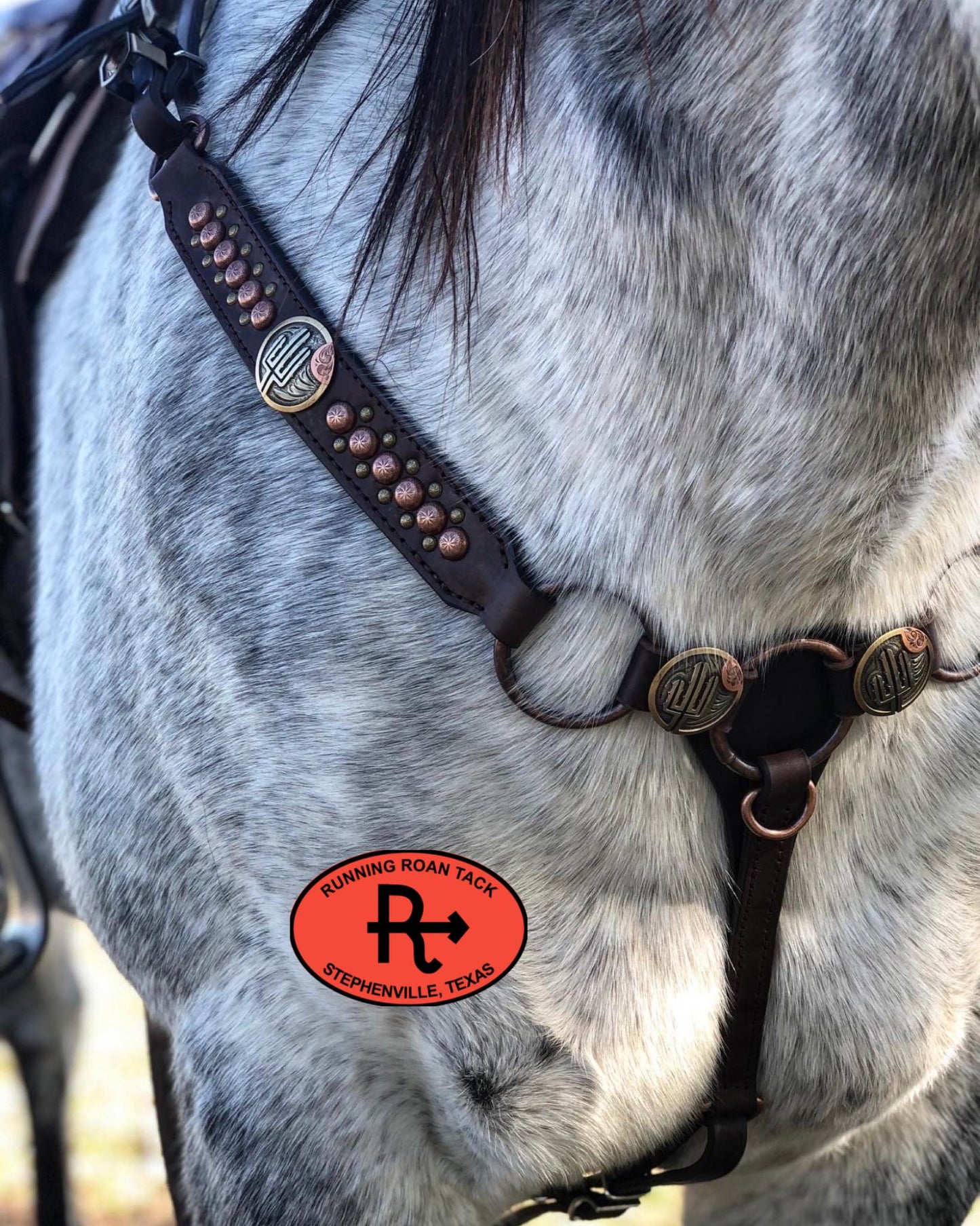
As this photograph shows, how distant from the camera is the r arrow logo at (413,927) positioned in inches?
29.6

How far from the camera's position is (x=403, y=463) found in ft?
2.29

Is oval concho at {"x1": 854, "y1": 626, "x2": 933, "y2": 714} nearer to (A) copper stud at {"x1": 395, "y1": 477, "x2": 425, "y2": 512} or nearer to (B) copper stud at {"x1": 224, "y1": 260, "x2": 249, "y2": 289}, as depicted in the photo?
(A) copper stud at {"x1": 395, "y1": 477, "x2": 425, "y2": 512}

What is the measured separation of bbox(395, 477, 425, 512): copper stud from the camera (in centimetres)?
69

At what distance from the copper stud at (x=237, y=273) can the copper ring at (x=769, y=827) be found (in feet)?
1.36

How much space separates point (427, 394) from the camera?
0.70m

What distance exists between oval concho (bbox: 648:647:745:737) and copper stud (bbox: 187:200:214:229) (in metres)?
0.38

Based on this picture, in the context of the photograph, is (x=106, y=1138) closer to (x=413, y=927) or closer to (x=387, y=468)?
(x=413, y=927)

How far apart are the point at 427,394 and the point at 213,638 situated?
0.66 ft

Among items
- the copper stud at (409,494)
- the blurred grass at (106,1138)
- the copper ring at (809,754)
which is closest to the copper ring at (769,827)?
the copper ring at (809,754)

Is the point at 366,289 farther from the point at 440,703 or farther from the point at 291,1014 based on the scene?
the point at 291,1014

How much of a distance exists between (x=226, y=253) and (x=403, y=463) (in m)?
0.17

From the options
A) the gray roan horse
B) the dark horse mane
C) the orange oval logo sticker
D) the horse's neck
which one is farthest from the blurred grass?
the dark horse mane

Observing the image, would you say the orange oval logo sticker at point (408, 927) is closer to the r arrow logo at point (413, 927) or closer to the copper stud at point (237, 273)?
the r arrow logo at point (413, 927)

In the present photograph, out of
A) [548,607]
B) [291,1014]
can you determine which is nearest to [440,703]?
[548,607]
